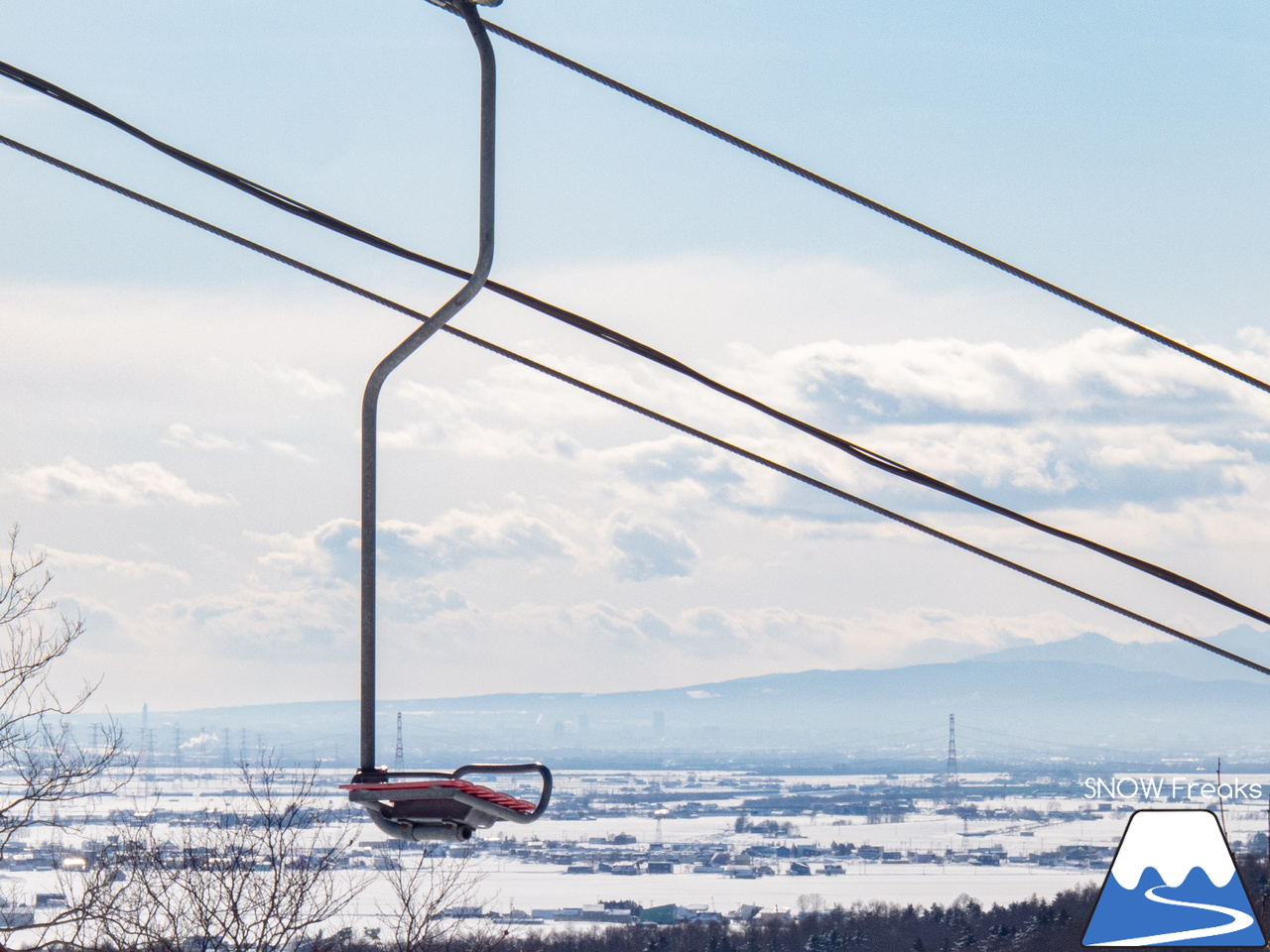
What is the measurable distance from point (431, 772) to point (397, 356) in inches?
37.3

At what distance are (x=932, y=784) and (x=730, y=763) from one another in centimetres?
3402

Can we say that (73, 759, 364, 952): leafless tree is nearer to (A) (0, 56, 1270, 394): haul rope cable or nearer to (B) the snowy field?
(A) (0, 56, 1270, 394): haul rope cable

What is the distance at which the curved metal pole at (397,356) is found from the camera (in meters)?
3.25

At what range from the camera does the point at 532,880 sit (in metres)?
84.2

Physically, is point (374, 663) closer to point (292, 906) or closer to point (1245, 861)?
point (292, 906)

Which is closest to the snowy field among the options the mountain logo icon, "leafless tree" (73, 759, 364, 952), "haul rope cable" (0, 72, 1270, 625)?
"leafless tree" (73, 759, 364, 952)

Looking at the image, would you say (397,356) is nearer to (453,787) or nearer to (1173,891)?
(453,787)

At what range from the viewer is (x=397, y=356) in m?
3.37

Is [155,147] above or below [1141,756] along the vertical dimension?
above

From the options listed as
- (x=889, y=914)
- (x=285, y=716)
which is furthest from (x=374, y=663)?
(x=285, y=716)

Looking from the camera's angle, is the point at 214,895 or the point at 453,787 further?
the point at 214,895

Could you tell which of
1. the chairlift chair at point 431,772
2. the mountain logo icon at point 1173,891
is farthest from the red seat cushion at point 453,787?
the mountain logo icon at point 1173,891

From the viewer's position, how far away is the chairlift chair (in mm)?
3100

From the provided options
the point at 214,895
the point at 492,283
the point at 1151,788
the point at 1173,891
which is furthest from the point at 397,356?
the point at 1151,788
